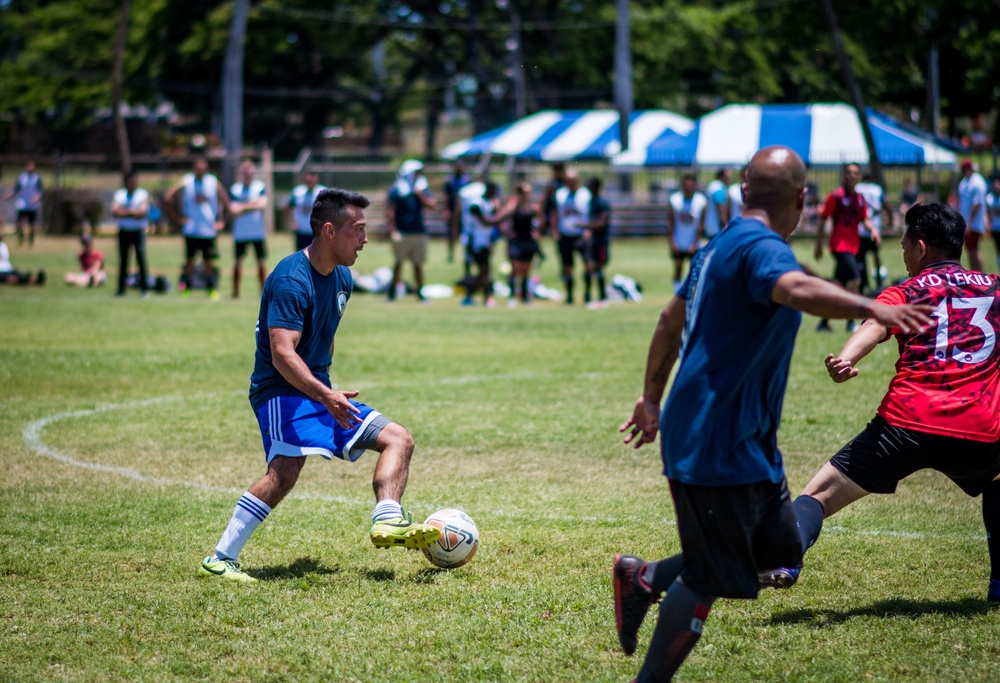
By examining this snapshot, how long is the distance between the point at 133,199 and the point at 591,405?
11.3 m

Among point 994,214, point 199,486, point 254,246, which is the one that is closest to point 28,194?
point 254,246

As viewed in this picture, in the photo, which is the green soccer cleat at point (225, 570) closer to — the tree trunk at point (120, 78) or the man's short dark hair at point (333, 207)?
the man's short dark hair at point (333, 207)

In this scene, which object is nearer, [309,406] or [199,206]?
[309,406]

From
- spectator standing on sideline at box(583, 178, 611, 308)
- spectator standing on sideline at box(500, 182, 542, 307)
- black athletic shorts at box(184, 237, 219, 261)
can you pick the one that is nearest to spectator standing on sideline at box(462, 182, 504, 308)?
spectator standing on sideline at box(500, 182, 542, 307)

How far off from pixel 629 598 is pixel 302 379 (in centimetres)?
194

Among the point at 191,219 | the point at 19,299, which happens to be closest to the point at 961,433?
the point at 191,219

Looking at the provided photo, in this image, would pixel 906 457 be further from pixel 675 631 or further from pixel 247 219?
pixel 247 219

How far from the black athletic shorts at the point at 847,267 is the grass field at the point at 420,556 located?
3302mm

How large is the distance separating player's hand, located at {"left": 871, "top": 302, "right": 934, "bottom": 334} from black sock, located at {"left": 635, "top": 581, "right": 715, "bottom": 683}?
3.74 ft

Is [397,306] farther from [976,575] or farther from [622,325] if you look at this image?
[976,575]

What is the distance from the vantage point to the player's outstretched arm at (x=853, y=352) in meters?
4.76

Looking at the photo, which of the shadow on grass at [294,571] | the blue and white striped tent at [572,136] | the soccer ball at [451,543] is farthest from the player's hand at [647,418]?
the blue and white striped tent at [572,136]

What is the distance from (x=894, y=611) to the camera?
16.5ft

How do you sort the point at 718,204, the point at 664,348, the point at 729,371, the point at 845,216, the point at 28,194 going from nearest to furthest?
the point at 729,371 → the point at 664,348 → the point at 845,216 → the point at 718,204 → the point at 28,194
